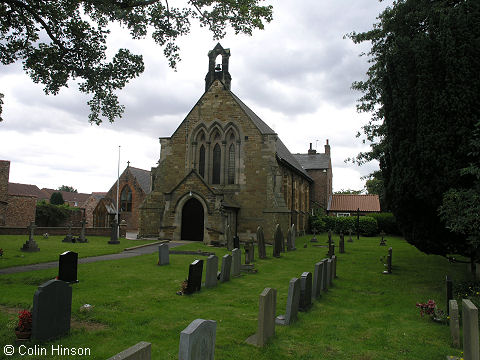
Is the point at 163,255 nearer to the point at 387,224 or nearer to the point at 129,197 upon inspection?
the point at 387,224

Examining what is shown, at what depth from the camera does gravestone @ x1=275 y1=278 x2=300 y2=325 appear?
6895 mm

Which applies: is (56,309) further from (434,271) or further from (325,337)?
(434,271)

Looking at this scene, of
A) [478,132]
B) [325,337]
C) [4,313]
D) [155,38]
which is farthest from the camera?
[155,38]

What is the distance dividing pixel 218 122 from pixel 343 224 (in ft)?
60.8

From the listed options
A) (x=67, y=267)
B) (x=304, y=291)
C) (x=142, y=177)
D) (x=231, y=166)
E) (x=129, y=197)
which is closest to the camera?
(x=304, y=291)

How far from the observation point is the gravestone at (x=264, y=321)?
5770 millimetres

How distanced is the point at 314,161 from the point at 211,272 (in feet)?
127

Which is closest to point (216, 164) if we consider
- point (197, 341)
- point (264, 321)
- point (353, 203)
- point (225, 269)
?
point (225, 269)

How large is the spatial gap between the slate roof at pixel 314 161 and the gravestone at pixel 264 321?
131 feet

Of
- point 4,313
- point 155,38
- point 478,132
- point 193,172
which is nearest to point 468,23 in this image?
point 478,132

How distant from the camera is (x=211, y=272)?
1005cm

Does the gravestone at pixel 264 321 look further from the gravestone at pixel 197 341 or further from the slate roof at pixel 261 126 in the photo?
the slate roof at pixel 261 126

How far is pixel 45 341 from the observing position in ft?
18.2

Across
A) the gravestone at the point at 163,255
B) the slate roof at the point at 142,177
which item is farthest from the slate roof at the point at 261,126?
the slate roof at the point at 142,177
